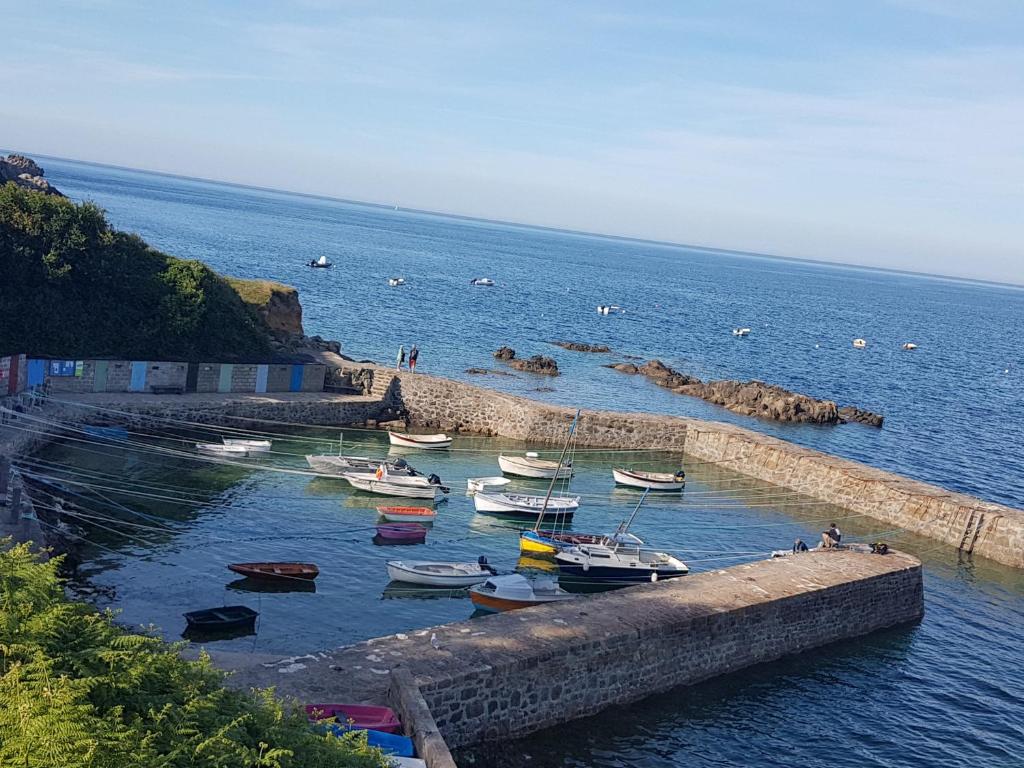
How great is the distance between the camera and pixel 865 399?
67312 mm

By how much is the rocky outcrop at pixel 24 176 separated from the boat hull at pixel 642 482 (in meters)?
29.5

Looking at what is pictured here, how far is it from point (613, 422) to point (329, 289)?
6343 cm

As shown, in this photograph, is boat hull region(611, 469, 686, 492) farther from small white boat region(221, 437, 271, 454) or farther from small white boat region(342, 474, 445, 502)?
small white boat region(221, 437, 271, 454)

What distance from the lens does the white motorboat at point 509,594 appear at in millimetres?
23531

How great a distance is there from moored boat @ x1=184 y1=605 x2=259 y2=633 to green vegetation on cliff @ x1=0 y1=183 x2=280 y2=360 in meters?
19.3

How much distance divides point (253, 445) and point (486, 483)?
8.68 meters

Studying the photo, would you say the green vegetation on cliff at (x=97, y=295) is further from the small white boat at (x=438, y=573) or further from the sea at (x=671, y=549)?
the small white boat at (x=438, y=573)

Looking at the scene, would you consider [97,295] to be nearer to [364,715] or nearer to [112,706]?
[364,715]

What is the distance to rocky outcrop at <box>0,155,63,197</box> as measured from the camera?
6147 centimetres

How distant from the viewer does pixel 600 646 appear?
1878 centimetres

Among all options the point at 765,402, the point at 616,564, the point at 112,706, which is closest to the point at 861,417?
the point at 765,402

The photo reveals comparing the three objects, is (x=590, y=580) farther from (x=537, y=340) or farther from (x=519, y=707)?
(x=537, y=340)

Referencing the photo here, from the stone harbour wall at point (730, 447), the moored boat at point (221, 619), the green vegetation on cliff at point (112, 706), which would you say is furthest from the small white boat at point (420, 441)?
the green vegetation on cliff at point (112, 706)

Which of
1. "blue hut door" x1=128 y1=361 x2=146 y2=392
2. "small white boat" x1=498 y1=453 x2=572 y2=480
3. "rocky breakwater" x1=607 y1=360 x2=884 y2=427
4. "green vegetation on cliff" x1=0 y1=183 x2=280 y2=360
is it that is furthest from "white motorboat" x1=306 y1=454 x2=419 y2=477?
"rocky breakwater" x1=607 y1=360 x2=884 y2=427
